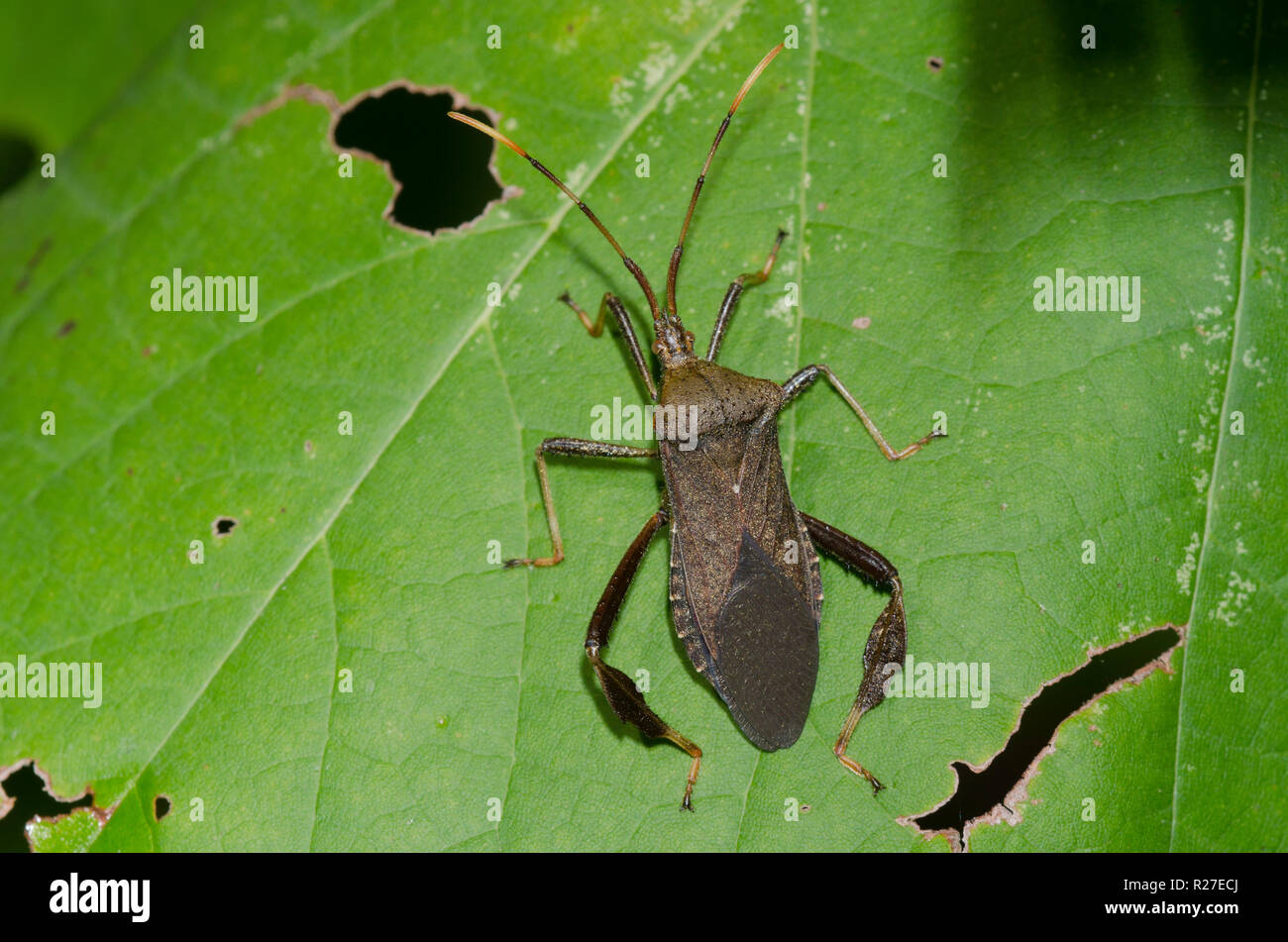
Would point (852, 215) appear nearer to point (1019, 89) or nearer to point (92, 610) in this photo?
point (1019, 89)

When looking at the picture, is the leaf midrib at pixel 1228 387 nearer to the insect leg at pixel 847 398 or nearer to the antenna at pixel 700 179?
the insect leg at pixel 847 398

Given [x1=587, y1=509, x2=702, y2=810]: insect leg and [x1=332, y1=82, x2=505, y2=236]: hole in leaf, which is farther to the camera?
[x1=332, y1=82, x2=505, y2=236]: hole in leaf

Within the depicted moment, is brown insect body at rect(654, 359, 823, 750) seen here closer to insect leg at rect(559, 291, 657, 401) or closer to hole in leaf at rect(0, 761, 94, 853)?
insect leg at rect(559, 291, 657, 401)

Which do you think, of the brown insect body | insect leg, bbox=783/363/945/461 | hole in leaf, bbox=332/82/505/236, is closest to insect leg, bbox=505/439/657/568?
the brown insect body

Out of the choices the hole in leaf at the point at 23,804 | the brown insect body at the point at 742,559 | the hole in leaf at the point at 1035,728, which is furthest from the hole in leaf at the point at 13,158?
the hole in leaf at the point at 1035,728

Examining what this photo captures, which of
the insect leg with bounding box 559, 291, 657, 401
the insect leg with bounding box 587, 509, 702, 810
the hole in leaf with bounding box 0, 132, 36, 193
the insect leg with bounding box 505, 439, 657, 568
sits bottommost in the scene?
the insect leg with bounding box 587, 509, 702, 810
